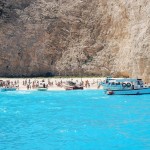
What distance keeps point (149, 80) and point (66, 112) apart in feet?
84.9

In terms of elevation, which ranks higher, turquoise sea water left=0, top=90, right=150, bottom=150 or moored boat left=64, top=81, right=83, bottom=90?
moored boat left=64, top=81, right=83, bottom=90

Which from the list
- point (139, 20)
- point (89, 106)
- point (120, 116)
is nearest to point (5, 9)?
point (139, 20)

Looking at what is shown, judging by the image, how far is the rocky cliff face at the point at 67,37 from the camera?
67.4m

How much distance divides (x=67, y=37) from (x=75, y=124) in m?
41.3

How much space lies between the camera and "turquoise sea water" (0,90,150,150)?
24.0 meters

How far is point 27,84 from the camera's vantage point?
204 feet

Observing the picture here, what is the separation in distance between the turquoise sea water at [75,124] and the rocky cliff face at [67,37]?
22.5 m

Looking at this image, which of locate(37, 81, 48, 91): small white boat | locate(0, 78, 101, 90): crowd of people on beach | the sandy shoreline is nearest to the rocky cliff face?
the sandy shoreline

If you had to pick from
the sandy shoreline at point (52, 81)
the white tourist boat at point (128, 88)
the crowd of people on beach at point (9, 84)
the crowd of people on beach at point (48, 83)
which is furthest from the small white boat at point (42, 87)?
the white tourist boat at point (128, 88)

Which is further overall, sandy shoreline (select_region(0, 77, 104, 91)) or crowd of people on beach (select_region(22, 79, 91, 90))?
crowd of people on beach (select_region(22, 79, 91, 90))

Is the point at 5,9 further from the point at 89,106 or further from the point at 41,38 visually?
the point at 89,106

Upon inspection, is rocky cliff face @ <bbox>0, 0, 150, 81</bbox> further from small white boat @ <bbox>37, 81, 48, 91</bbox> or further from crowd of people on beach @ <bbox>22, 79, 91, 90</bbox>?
small white boat @ <bbox>37, 81, 48, 91</bbox>

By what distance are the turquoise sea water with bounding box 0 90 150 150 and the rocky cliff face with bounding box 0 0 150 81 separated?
74.0ft

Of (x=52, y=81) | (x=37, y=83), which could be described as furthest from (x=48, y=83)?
(x=52, y=81)
